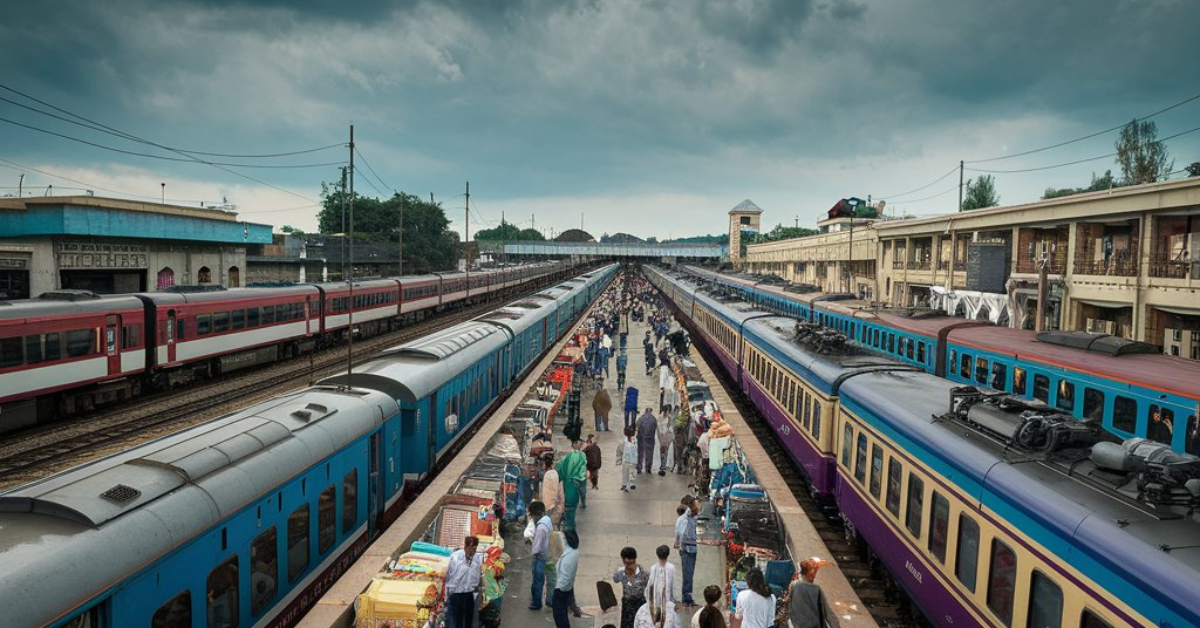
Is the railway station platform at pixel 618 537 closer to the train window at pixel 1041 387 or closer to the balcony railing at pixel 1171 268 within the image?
the train window at pixel 1041 387

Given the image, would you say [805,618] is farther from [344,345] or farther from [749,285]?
[749,285]

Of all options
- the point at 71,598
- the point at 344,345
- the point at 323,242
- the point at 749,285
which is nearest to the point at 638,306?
Answer: the point at 749,285

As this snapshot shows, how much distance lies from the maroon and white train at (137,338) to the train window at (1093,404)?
12859 millimetres

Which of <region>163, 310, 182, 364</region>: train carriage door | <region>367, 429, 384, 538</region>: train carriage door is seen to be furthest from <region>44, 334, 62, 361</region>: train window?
<region>367, 429, 384, 538</region>: train carriage door

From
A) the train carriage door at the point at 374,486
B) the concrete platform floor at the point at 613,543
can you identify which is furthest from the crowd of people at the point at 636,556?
the train carriage door at the point at 374,486

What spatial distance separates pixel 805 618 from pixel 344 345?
3261 centimetres

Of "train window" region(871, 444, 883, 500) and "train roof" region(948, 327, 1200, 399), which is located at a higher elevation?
"train roof" region(948, 327, 1200, 399)

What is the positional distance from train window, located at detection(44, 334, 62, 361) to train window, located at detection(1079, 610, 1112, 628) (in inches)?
810

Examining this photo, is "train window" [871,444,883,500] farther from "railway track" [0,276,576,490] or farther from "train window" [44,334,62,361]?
"train window" [44,334,62,361]

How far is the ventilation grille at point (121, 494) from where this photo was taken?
556cm

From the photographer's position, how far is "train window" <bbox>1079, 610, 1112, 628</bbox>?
496 cm

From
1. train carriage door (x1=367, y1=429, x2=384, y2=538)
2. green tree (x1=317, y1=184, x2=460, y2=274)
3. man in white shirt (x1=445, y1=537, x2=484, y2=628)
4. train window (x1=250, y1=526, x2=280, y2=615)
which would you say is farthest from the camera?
green tree (x1=317, y1=184, x2=460, y2=274)

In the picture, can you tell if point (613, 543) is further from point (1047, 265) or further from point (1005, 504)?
point (1047, 265)

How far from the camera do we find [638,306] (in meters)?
60.7
